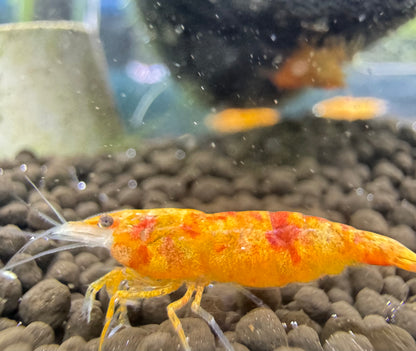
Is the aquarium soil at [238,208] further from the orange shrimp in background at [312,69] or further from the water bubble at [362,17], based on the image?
the water bubble at [362,17]

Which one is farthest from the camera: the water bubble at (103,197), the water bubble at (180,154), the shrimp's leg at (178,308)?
the water bubble at (180,154)

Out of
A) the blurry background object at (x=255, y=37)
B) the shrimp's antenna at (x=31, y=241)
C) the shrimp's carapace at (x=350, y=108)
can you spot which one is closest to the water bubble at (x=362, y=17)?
the blurry background object at (x=255, y=37)

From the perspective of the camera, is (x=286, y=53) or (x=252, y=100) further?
(x=252, y=100)

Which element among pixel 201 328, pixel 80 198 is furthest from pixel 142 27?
pixel 201 328

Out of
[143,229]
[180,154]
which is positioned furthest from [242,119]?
[143,229]

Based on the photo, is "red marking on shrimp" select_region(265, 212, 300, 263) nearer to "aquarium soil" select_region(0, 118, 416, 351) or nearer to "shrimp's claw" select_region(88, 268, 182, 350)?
"aquarium soil" select_region(0, 118, 416, 351)

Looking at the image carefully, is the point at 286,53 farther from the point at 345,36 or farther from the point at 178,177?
the point at 178,177
